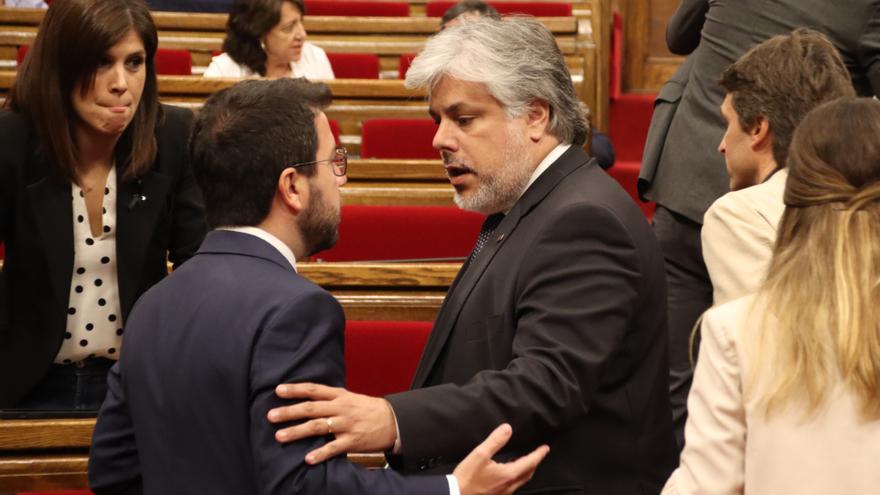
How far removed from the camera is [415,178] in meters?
3.05

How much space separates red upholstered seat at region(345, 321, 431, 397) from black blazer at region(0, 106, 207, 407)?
46 centimetres

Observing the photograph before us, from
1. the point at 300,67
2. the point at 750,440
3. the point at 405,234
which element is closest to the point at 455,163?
the point at 750,440

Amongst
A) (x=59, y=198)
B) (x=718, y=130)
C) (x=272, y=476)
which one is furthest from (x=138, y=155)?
(x=718, y=130)

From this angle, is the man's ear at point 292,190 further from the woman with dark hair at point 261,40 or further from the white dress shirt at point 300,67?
the woman with dark hair at point 261,40

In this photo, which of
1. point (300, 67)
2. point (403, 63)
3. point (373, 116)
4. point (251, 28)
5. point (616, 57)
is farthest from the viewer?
point (616, 57)

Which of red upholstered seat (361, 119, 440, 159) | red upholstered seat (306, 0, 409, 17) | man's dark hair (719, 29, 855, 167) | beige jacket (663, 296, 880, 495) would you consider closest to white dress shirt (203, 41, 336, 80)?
red upholstered seat (361, 119, 440, 159)

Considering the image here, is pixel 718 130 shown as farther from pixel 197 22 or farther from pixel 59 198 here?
pixel 197 22

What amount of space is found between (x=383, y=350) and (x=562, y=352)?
860 mm

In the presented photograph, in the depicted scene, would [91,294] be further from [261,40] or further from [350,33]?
[350,33]

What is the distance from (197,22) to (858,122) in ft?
13.2

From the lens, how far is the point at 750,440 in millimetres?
1084

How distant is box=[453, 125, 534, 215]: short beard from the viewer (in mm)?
1514

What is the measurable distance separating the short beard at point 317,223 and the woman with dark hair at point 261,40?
268 centimetres

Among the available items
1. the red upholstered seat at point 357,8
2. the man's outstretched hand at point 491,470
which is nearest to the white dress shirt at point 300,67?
the red upholstered seat at point 357,8
